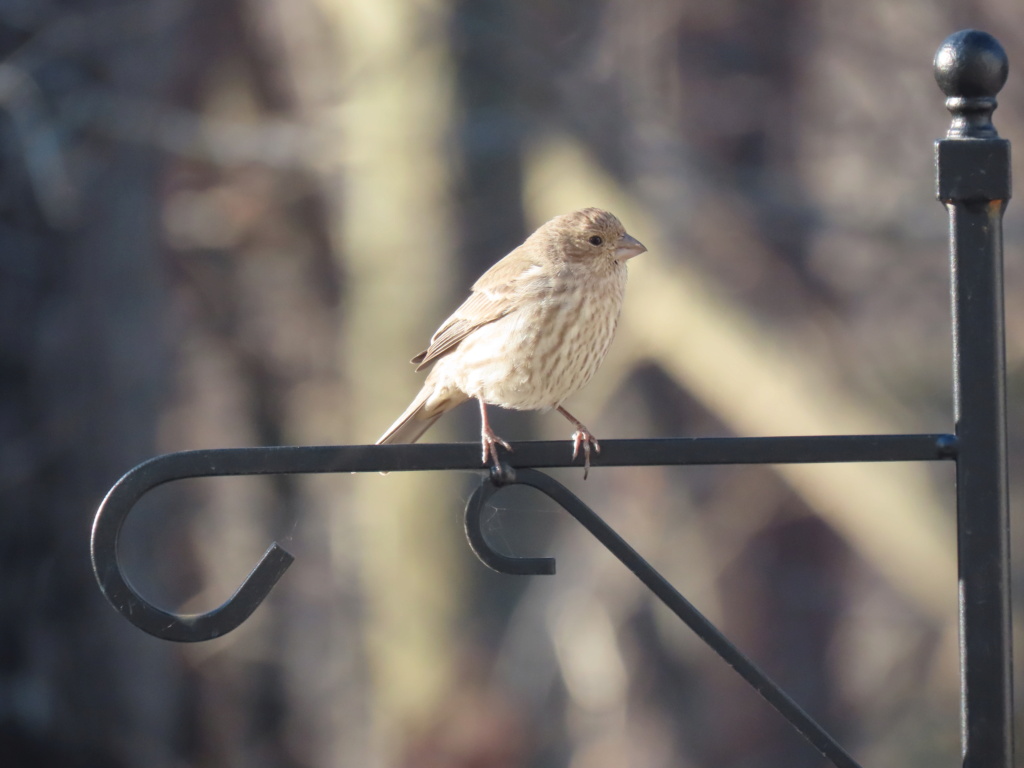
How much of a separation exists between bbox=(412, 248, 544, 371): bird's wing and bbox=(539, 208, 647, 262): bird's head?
13 centimetres

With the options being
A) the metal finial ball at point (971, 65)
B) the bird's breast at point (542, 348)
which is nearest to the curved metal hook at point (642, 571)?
the metal finial ball at point (971, 65)

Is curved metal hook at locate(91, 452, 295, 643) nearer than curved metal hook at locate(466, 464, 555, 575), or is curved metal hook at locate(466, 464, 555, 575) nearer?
curved metal hook at locate(91, 452, 295, 643)

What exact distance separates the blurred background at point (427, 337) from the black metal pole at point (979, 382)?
3189 millimetres

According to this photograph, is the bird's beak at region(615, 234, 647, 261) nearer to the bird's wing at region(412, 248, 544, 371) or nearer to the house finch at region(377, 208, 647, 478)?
the house finch at region(377, 208, 647, 478)

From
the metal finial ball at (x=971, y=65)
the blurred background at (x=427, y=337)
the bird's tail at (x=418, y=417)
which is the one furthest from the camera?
the blurred background at (x=427, y=337)

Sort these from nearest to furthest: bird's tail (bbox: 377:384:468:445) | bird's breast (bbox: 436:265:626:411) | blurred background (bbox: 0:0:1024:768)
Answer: bird's breast (bbox: 436:265:626:411)
bird's tail (bbox: 377:384:468:445)
blurred background (bbox: 0:0:1024:768)

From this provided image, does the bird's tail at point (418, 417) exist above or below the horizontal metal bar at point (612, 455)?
below

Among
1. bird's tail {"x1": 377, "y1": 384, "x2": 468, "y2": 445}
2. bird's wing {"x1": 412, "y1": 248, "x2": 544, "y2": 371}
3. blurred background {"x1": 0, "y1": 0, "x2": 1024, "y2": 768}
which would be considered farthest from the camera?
blurred background {"x1": 0, "y1": 0, "x2": 1024, "y2": 768}

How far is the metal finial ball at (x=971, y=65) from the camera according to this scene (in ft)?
6.70

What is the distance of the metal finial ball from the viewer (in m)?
2.04

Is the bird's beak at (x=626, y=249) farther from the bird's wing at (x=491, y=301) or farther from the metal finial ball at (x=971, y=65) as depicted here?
the metal finial ball at (x=971, y=65)

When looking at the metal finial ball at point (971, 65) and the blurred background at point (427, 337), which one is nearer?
the metal finial ball at point (971, 65)

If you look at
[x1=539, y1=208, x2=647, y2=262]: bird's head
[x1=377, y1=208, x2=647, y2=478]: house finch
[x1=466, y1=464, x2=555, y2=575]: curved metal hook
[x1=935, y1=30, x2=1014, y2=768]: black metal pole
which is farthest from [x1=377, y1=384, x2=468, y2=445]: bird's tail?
[x1=935, y1=30, x2=1014, y2=768]: black metal pole

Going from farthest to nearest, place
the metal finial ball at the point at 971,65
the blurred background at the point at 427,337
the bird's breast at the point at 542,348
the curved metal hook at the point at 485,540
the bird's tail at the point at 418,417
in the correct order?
the blurred background at the point at 427,337
the bird's tail at the point at 418,417
the bird's breast at the point at 542,348
the curved metal hook at the point at 485,540
the metal finial ball at the point at 971,65
